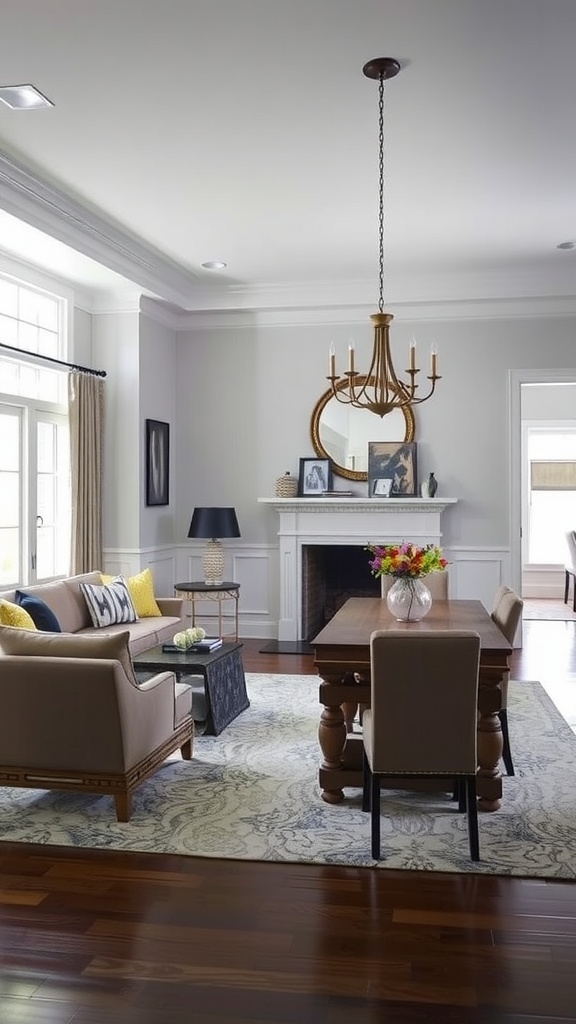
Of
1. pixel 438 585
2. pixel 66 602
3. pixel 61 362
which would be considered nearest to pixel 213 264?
pixel 61 362

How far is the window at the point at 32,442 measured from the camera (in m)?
6.12

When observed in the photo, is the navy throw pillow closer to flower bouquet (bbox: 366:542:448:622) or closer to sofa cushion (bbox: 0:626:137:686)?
sofa cushion (bbox: 0:626:137:686)

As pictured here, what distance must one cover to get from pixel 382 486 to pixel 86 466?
2.54 metres

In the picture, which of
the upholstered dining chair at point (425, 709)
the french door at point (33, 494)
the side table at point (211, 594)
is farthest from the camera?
the side table at point (211, 594)

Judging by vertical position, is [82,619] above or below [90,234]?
below

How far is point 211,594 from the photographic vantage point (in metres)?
7.86

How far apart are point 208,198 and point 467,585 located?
3970 mm

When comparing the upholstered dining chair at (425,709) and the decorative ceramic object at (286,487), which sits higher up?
the decorative ceramic object at (286,487)

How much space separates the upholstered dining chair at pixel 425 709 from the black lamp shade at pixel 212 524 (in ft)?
13.8

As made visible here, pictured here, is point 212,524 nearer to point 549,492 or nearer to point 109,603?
point 109,603

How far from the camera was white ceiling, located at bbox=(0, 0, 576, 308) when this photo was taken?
3.44 metres

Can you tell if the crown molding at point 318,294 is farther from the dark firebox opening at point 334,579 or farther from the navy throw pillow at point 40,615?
the navy throw pillow at point 40,615

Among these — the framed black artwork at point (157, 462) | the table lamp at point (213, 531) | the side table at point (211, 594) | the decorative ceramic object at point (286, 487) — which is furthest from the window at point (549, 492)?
the framed black artwork at point (157, 462)

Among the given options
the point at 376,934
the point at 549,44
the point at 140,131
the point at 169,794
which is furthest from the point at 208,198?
the point at 376,934
